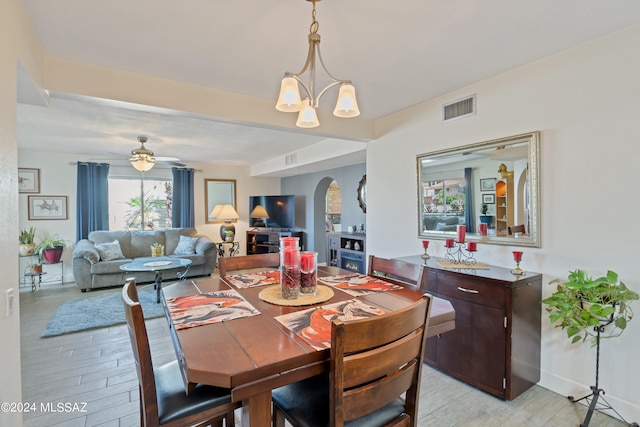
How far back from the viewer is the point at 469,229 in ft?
8.86

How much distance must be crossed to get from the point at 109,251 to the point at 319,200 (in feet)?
13.0

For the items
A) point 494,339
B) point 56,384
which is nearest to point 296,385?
point 494,339

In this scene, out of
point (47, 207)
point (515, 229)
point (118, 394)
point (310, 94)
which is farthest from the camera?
point (47, 207)

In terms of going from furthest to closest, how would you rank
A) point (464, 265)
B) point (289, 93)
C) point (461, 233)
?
point (461, 233)
point (464, 265)
point (289, 93)

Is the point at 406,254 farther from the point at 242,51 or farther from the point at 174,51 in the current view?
the point at 174,51

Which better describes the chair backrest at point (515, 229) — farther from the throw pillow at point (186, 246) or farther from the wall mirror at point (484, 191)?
the throw pillow at point (186, 246)

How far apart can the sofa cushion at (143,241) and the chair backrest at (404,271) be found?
5.21 m

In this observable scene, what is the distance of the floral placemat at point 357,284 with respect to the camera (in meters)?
1.73

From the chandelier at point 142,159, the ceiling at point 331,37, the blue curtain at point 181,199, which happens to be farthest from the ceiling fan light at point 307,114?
the blue curtain at point 181,199

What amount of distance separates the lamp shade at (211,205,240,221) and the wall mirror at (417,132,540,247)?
4.66 m

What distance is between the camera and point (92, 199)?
18.6 ft

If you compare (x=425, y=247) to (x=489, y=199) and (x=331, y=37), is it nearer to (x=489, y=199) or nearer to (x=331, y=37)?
(x=489, y=199)

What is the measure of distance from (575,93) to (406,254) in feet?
6.34

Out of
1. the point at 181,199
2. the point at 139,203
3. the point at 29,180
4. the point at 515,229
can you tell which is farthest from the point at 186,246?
the point at 515,229
